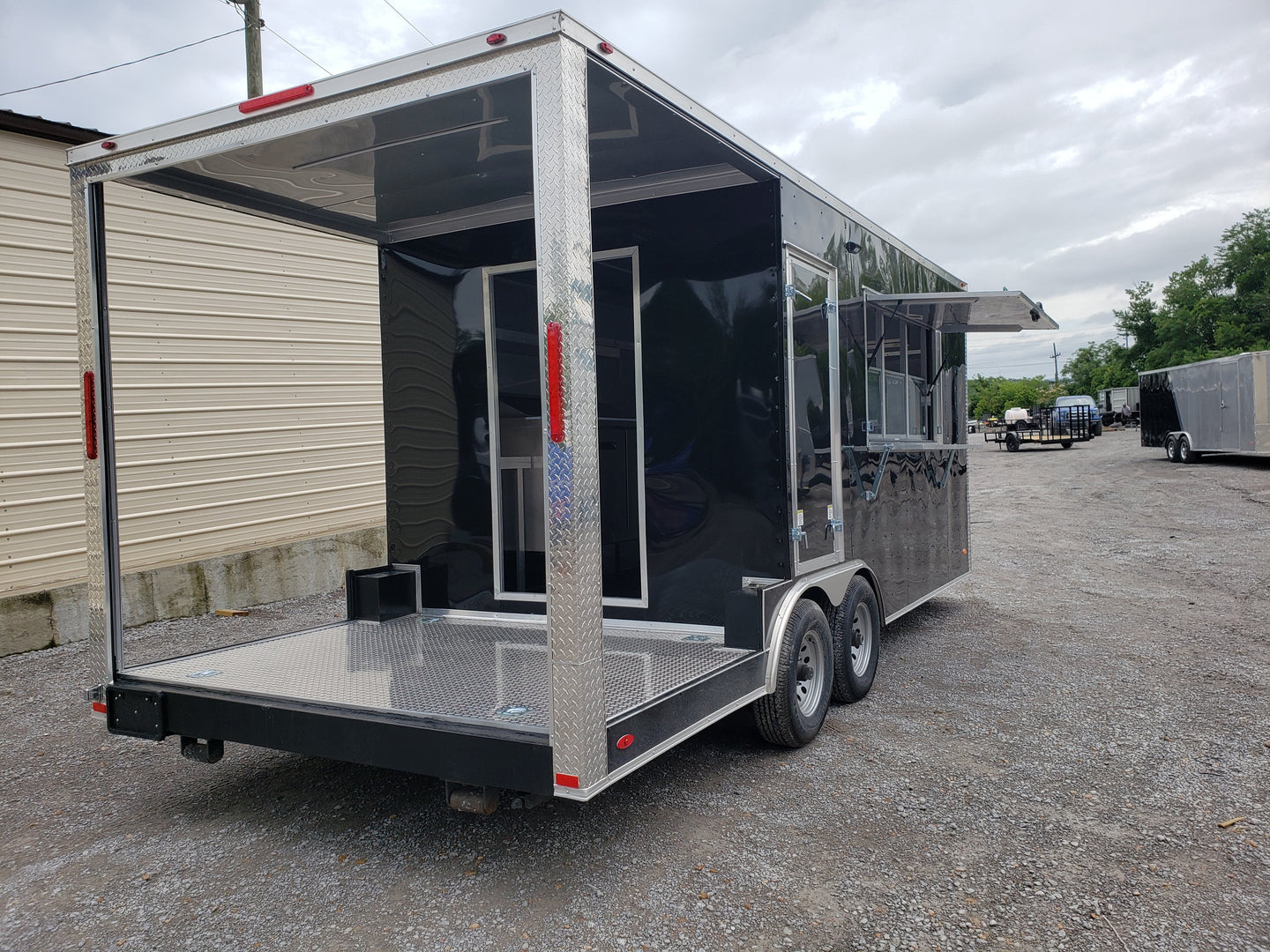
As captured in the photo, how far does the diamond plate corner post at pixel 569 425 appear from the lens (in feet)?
8.64

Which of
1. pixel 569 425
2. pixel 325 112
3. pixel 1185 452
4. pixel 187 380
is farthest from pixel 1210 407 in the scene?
pixel 325 112

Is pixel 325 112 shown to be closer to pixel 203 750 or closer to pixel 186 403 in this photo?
pixel 203 750

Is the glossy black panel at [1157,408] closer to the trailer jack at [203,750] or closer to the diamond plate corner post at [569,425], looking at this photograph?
the diamond plate corner post at [569,425]

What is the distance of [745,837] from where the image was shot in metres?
3.32

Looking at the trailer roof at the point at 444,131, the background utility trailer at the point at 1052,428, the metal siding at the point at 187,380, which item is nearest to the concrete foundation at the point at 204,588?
the metal siding at the point at 187,380

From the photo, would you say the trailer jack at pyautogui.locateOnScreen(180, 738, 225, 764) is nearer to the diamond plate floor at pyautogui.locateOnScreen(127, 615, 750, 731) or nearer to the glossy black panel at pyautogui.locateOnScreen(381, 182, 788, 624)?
the diamond plate floor at pyautogui.locateOnScreen(127, 615, 750, 731)

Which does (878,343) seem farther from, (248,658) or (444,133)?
(248,658)

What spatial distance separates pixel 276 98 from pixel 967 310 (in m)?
4.69

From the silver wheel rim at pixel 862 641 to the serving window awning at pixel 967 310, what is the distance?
5.58 feet

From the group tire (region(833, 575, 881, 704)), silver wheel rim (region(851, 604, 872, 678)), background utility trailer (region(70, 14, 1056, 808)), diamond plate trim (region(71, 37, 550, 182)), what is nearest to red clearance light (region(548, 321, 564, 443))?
background utility trailer (region(70, 14, 1056, 808))

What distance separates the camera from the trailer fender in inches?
151

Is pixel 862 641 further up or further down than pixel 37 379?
further down

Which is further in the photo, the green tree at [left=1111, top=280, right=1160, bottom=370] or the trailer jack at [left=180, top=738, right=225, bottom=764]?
the green tree at [left=1111, top=280, right=1160, bottom=370]

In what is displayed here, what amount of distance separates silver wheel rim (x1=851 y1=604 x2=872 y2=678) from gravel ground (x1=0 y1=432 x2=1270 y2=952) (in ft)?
0.68
